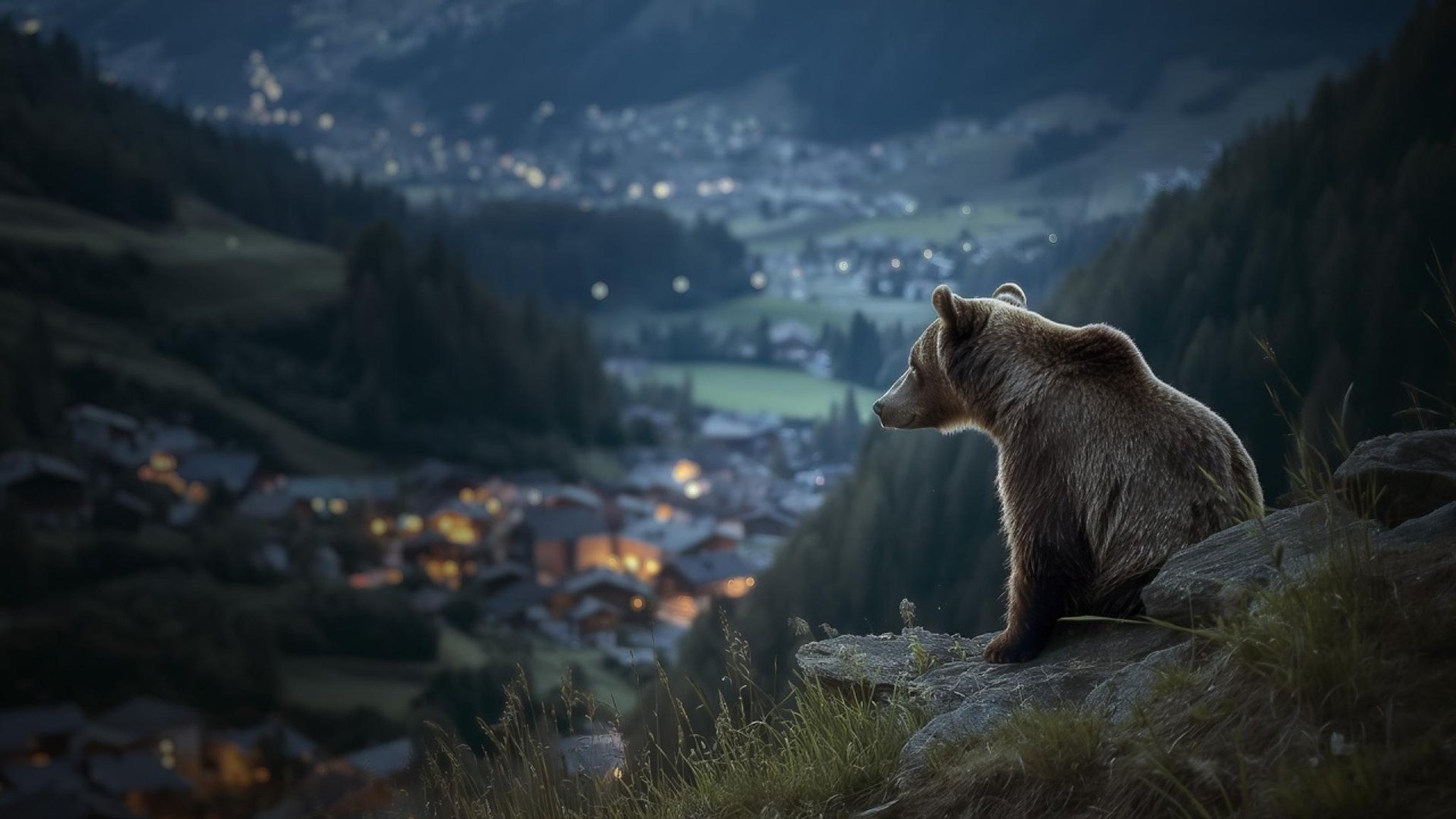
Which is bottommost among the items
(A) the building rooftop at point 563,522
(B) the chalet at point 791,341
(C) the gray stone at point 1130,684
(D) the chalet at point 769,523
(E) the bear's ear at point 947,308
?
(A) the building rooftop at point 563,522

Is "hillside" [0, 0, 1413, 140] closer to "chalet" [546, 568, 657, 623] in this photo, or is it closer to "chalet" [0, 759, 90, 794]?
"chalet" [546, 568, 657, 623]

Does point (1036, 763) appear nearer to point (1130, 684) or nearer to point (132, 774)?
point (1130, 684)

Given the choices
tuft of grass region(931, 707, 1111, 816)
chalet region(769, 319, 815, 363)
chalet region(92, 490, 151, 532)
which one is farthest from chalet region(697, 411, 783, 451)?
tuft of grass region(931, 707, 1111, 816)

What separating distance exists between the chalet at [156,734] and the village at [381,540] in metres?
0.07

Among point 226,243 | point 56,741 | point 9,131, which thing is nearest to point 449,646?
point 56,741

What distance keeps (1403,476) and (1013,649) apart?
6.10ft

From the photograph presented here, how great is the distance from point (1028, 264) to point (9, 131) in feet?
354

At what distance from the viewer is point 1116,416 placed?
17.2ft

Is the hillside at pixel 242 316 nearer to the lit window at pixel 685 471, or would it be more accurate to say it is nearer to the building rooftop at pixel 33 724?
the lit window at pixel 685 471

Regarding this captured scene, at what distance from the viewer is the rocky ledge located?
435 centimetres

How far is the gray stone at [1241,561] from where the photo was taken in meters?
4.34

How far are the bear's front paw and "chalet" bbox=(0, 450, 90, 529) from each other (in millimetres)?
65501

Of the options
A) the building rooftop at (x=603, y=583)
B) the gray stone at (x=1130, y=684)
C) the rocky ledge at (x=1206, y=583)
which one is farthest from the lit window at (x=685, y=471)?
the gray stone at (x=1130, y=684)

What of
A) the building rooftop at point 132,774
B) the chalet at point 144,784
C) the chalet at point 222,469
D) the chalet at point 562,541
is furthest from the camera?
the chalet at point 222,469
